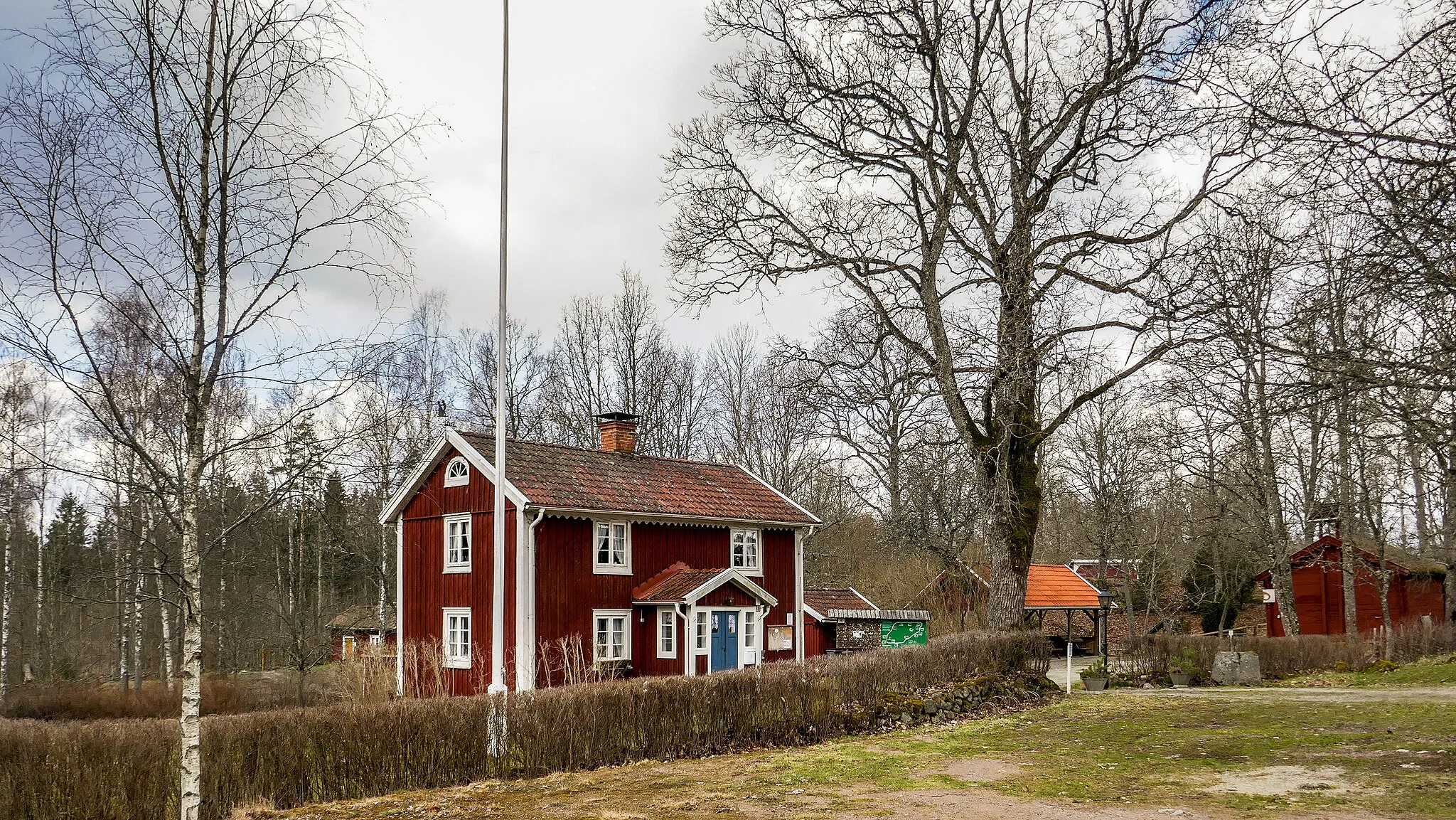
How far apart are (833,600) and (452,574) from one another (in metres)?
13.6

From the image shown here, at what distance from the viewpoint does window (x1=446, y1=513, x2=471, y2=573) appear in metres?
25.0

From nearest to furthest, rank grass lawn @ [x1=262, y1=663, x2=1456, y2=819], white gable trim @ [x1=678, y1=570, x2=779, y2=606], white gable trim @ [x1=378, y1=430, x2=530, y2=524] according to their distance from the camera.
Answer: grass lawn @ [x1=262, y1=663, x2=1456, y2=819] < white gable trim @ [x1=378, y1=430, x2=530, y2=524] < white gable trim @ [x1=678, y1=570, x2=779, y2=606]

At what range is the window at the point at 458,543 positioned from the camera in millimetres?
25047

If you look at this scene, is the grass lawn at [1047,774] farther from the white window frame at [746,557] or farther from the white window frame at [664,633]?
the white window frame at [746,557]

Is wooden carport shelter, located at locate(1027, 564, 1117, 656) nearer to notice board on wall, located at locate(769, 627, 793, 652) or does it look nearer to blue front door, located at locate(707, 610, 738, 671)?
notice board on wall, located at locate(769, 627, 793, 652)

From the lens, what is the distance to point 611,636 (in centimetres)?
2502

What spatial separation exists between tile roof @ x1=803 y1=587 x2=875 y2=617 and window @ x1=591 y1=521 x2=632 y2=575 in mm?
9153

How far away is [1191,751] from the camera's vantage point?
492 inches

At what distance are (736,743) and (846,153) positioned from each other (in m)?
11.0

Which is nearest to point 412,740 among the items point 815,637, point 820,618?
point 820,618

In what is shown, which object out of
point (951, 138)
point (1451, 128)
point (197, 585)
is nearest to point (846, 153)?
point (951, 138)

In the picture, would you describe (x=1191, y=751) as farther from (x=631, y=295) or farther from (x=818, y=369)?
(x=631, y=295)

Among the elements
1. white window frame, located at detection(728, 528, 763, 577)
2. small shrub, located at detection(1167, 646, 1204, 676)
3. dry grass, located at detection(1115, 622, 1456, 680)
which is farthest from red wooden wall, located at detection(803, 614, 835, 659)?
small shrub, located at detection(1167, 646, 1204, 676)

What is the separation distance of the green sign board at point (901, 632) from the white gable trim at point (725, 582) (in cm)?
574
